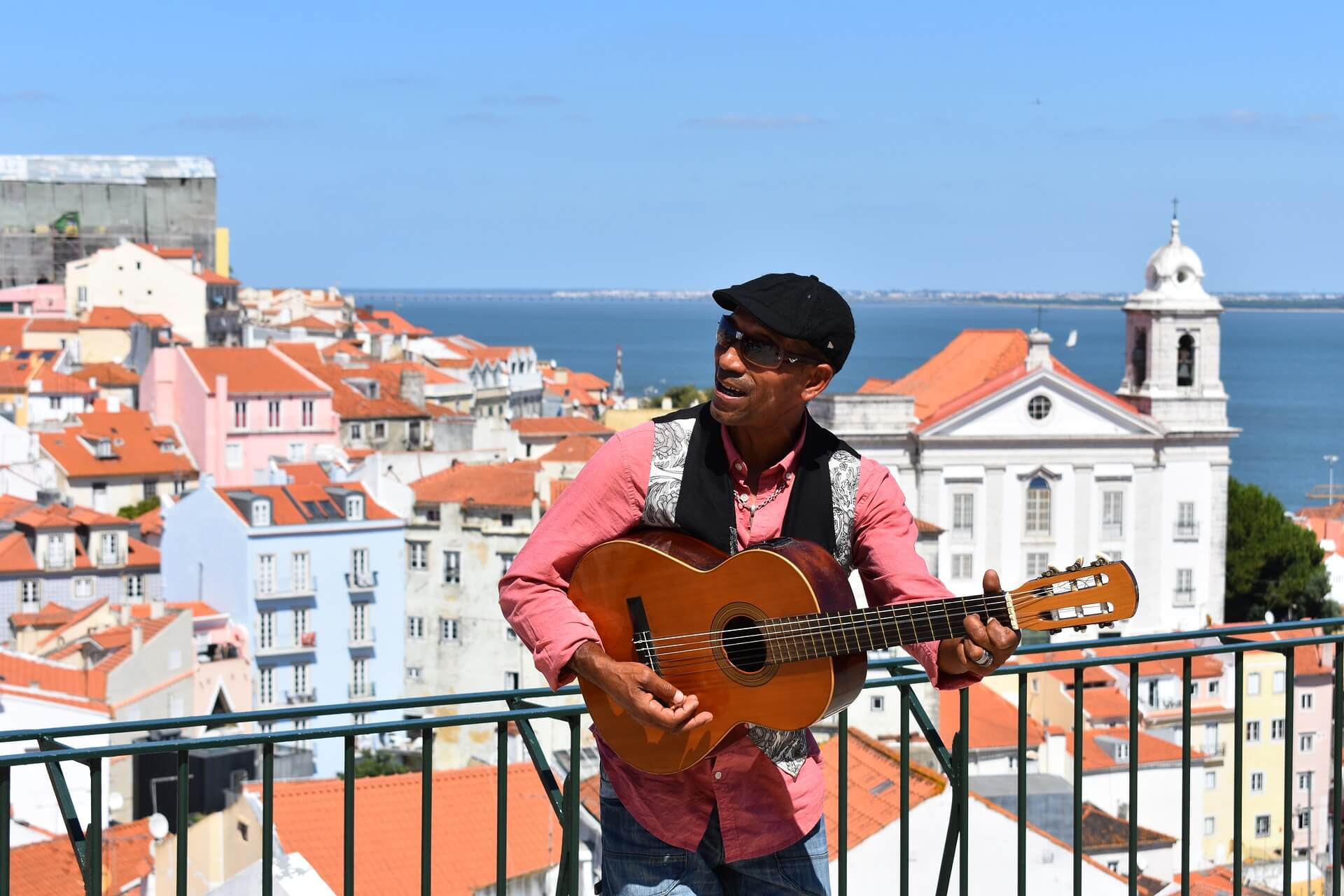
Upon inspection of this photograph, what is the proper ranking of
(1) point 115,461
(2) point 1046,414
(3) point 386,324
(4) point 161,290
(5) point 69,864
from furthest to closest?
(3) point 386,324 < (4) point 161,290 < (1) point 115,461 < (2) point 1046,414 < (5) point 69,864

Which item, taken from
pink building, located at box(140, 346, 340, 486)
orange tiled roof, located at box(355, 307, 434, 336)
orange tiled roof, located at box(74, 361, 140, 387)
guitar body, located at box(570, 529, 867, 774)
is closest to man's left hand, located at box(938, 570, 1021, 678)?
guitar body, located at box(570, 529, 867, 774)

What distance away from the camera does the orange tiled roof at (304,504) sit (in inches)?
1447

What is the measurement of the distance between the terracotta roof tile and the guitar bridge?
45.5 m

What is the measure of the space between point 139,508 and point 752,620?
45.8 meters

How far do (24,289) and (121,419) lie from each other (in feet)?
75.0

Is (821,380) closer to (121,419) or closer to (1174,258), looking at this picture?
(1174,258)

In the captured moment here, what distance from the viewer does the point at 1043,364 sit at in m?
44.2

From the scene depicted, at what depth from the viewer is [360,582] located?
123 ft

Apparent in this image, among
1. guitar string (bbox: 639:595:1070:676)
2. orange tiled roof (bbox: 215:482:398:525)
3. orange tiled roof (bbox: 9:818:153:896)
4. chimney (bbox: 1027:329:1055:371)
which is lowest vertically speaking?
orange tiled roof (bbox: 9:818:153:896)

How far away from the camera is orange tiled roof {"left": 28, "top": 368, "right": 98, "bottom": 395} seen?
53219 millimetres

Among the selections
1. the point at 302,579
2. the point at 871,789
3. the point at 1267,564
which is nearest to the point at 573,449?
the point at 302,579

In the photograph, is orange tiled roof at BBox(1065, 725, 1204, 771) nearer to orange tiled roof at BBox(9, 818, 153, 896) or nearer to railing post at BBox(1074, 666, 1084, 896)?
→ orange tiled roof at BBox(9, 818, 153, 896)

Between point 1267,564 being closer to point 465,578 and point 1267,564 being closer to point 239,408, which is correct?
point 465,578

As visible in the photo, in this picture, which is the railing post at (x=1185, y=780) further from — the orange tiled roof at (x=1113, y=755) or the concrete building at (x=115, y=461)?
the concrete building at (x=115, y=461)
